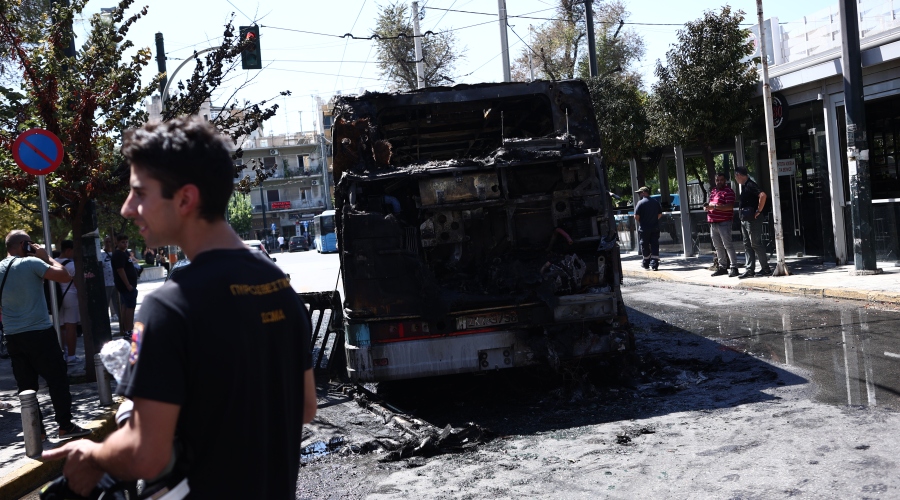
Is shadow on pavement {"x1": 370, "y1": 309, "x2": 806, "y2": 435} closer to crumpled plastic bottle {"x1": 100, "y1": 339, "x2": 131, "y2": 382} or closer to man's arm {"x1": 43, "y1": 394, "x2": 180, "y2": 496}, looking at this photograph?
crumpled plastic bottle {"x1": 100, "y1": 339, "x2": 131, "y2": 382}

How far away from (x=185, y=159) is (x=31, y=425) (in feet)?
18.5

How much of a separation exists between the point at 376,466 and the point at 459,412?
1.62 m

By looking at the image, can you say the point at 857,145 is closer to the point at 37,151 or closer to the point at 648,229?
the point at 648,229

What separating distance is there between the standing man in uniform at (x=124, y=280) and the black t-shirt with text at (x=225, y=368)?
12685 millimetres

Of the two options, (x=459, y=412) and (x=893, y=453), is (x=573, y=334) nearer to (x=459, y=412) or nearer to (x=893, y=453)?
(x=459, y=412)

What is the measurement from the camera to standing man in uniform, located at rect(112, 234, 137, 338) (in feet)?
46.2

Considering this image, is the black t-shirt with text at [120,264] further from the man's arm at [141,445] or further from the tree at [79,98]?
the man's arm at [141,445]

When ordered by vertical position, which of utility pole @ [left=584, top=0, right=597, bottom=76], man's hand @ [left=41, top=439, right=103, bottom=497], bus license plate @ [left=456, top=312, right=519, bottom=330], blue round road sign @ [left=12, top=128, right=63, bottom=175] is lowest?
bus license plate @ [left=456, top=312, right=519, bottom=330]

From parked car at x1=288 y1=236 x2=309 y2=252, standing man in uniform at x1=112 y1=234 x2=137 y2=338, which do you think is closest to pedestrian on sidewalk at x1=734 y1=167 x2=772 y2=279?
standing man in uniform at x1=112 y1=234 x2=137 y2=338

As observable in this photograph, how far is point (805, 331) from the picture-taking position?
9.55m

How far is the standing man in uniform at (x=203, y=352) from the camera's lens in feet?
6.37

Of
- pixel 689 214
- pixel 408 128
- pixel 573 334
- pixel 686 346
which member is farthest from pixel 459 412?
pixel 689 214

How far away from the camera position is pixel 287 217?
97562 millimetres

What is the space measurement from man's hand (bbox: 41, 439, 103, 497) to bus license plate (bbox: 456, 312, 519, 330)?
5.19 meters
